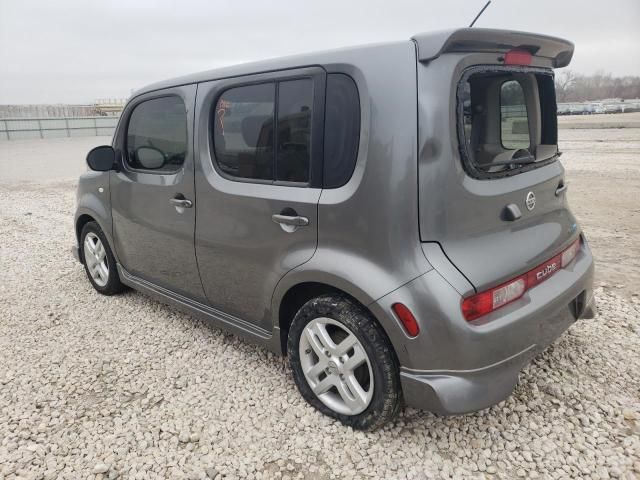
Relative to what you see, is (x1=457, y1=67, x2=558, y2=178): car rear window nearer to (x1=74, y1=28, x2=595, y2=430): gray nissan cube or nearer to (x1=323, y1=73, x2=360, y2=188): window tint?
(x1=74, y1=28, x2=595, y2=430): gray nissan cube

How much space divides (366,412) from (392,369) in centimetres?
33

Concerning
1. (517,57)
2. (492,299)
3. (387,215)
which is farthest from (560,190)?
(387,215)

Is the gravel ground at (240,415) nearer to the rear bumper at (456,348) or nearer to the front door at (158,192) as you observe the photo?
the rear bumper at (456,348)

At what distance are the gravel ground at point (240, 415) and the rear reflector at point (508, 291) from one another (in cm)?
75

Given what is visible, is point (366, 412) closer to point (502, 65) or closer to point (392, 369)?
point (392, 369)

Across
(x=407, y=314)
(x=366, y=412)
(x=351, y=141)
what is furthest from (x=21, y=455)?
(x=351, y=141)

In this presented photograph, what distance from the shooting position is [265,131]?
2646 mm

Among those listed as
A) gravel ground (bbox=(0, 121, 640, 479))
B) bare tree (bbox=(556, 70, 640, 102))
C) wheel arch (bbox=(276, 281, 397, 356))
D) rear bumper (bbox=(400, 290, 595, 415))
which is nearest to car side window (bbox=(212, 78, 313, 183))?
wheel arch (bbox=(276, 281, 397, 356))

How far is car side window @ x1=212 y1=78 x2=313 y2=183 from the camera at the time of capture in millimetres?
2473

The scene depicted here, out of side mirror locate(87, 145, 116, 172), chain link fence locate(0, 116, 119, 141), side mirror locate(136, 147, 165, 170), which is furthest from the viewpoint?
chain link fence locate(0, 116, 119, 141)

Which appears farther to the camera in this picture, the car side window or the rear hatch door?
the car side window

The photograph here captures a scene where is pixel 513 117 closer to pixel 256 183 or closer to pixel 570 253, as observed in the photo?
pixel 570 253

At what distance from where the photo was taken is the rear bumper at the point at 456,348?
2.04 meters

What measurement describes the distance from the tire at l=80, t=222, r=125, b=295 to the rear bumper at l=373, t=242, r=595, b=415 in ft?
9.65
